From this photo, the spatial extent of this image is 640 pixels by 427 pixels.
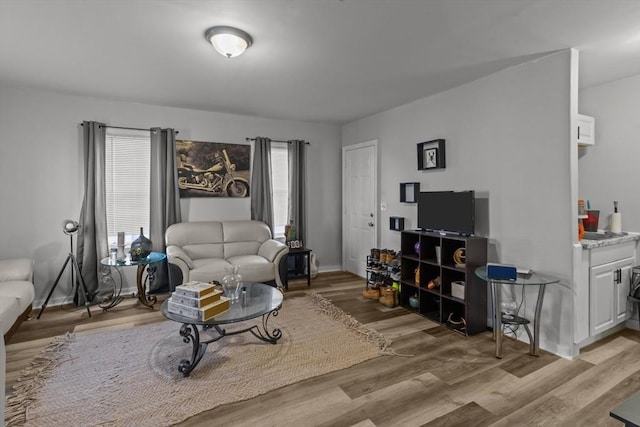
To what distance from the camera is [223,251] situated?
469 cm

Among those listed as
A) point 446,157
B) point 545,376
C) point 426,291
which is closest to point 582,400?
point 545,376

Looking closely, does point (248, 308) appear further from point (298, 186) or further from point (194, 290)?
point (298, 186)

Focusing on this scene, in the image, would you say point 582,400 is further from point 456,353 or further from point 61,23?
point 61,23

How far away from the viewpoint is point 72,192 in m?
4.15

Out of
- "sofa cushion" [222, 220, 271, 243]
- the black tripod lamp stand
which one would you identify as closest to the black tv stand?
"sofa cushion" [222, 220, 271, 243]

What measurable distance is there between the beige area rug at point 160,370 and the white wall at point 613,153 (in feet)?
9.14

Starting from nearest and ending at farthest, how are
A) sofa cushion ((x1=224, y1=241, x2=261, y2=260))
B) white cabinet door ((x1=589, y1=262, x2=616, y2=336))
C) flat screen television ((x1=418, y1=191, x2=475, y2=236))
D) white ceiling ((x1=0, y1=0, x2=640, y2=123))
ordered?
white ceiling ((x1=0, y1=0, x2=640, y2=123))
white cabinet door ((x1=589, y1=262, x2=616, y2=336))
flat screen television ((x1=418, y1=191, x2=475, y2=236))
sofa cushion ((x1=224, y1=241, x2=261, y2=260))

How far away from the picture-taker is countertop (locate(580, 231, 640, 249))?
2.83 metres

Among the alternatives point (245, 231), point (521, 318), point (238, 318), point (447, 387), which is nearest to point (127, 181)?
point (245, 231)

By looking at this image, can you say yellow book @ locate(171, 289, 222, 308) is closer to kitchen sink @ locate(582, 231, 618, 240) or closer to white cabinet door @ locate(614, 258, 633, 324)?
kitchen sink @ locate(582, 231, 618, 240)

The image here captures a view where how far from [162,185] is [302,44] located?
2.88 metres

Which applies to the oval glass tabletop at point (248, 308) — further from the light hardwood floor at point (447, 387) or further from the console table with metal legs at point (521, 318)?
the console table with metal legs at point (521, 318)

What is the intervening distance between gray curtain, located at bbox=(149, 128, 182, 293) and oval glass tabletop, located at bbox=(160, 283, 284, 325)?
6.50 ft

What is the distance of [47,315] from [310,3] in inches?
163
